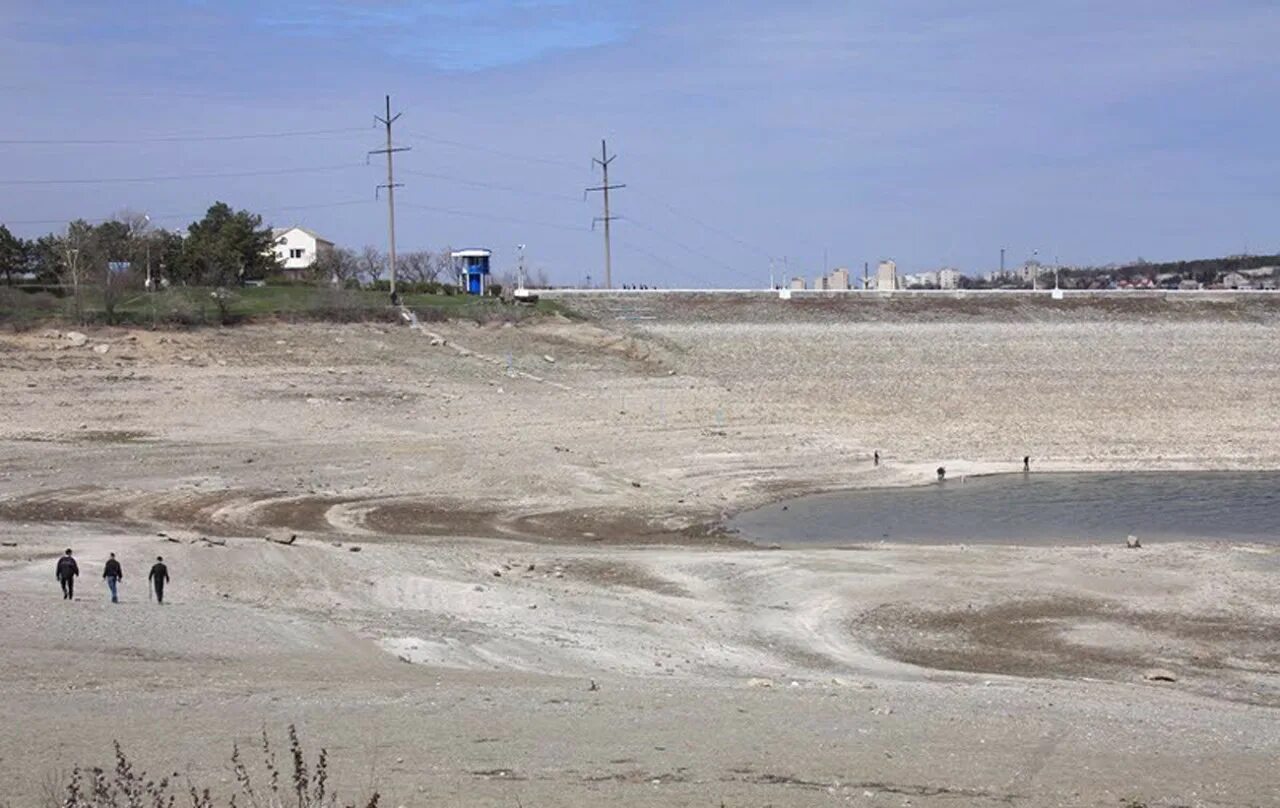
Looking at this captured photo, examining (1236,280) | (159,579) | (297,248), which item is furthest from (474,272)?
(1236,280)

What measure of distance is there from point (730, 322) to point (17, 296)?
1092 inches

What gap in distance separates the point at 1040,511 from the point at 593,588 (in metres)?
12.8

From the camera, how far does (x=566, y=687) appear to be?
1602 centimetres

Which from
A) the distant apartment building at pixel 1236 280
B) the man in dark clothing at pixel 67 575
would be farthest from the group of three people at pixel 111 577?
the distant apartment building at pixel 1236 280

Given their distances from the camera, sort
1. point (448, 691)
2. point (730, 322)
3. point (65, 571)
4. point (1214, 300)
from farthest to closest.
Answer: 1. point (1214, 300)
2. point (730, 322)
3. point (65, 571)
4. point (448, 691)

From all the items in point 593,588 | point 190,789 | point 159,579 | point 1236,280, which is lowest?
point 593,588

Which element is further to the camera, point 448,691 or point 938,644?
point 938,644

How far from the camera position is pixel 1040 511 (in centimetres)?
3194

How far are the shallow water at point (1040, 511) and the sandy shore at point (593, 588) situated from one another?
1.51 meters

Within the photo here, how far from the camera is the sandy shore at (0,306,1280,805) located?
505 inches

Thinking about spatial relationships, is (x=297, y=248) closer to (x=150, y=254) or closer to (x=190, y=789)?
(x=150, y=254)

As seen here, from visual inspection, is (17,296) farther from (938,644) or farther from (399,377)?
(938,644)

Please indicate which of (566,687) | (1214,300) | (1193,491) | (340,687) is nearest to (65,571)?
(340,687)

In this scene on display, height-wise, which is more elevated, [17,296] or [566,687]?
[17,296]
